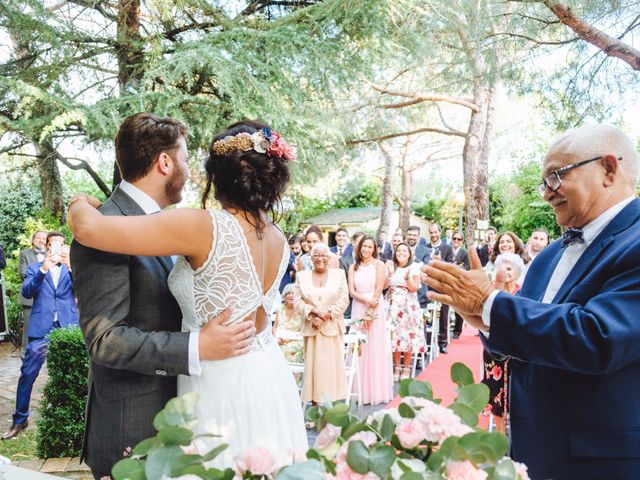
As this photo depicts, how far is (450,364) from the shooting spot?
701cm

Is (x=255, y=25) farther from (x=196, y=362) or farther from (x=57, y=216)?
(x=196, y=362)

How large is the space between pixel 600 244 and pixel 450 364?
18.1ft

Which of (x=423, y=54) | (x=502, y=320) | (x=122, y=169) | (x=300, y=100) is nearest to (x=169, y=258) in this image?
(x=122, y=169)

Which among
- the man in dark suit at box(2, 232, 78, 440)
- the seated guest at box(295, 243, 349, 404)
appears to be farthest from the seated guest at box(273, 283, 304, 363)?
the man in dark suit at box(2, 232, 78, 440)

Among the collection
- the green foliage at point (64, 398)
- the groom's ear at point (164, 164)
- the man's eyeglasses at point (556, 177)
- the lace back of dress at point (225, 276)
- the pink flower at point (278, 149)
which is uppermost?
the pink flower at point (278, 149)

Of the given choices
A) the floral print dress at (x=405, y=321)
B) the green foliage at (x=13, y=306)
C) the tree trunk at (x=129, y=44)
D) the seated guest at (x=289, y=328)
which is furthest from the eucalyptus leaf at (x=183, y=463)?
the green foliage at (x=13, y=306)

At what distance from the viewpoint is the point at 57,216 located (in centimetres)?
1188

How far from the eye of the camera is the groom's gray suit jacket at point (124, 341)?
5.76 ft

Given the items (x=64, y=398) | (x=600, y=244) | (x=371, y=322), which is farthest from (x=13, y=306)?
(x=600, y=244)

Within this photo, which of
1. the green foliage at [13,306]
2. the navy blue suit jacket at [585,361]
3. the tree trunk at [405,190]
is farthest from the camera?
the tree trunk at [405,190]

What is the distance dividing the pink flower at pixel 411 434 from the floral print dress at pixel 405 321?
7.52 metres

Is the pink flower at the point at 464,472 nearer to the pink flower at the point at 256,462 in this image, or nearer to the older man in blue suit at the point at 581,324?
the pink flower at the point at 256,462

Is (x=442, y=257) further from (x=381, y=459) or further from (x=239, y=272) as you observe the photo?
→ (x=381, y=459)

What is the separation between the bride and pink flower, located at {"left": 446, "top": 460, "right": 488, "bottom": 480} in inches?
41.9
